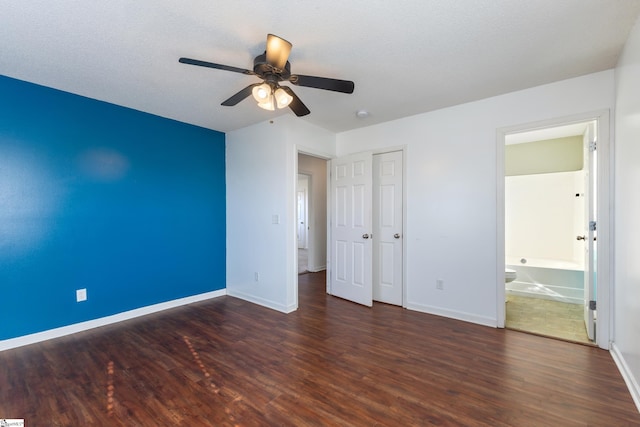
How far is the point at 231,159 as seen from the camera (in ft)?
14.0

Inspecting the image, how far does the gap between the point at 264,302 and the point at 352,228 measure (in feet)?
5.17

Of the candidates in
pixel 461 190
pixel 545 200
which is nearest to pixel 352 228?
pixel 461 190

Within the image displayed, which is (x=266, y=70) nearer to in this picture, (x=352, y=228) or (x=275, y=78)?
(x=275, y=78)

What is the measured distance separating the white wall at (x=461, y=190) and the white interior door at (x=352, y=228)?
519 millimetres

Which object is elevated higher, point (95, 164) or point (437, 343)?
point (95, 164)

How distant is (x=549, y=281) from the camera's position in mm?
4094

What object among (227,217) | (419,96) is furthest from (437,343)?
(227,217)

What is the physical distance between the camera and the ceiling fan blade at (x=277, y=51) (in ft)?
5.41

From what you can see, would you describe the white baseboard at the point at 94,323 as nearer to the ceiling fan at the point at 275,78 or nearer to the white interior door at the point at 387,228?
the white interior door at the point at 387,228

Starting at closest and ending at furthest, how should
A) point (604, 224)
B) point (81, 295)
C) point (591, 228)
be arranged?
point (604, 224)
point (591, 228)
point (81, 295)

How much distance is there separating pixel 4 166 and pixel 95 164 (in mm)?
674

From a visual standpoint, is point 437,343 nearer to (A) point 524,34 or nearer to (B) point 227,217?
(A) point 524,34

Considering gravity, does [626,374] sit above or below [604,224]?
below

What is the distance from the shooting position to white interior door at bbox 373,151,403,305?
376 cm
